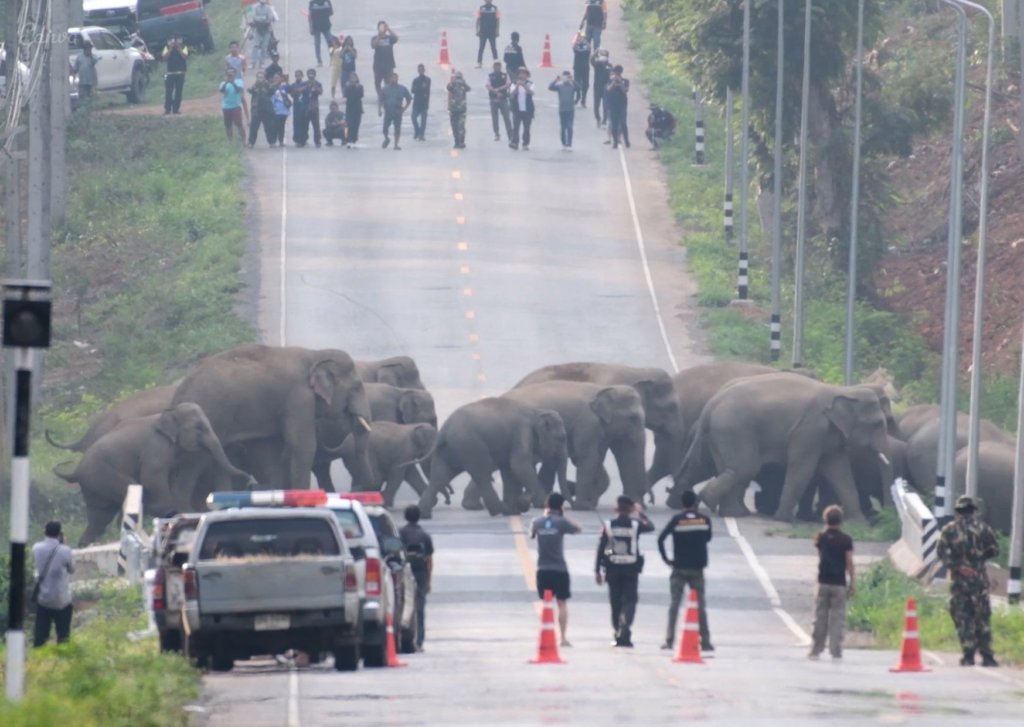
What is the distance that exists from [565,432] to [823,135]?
73.0 feet

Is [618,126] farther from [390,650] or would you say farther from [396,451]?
[390,650]

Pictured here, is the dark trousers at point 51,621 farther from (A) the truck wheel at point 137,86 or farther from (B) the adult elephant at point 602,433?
(A) the truck wheel at point 137,86

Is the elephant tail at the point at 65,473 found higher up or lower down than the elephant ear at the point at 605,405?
lower down

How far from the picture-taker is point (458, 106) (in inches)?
2480

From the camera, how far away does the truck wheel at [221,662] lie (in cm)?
2170

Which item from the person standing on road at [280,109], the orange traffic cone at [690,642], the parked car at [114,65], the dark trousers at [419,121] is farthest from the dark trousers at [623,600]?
the parked car at [114,65]

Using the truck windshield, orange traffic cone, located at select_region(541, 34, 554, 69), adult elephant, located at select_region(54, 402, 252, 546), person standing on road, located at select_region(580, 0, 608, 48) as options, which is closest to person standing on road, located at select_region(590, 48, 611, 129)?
person standing on road, located at select_region(580, 0, 608, 48)

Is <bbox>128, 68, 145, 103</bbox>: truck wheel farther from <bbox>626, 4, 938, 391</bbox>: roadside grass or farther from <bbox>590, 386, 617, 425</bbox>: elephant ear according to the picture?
Result: <bbox>590, 386, 617, 425</bbox>: elephant ear

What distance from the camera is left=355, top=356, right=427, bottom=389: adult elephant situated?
133 feet

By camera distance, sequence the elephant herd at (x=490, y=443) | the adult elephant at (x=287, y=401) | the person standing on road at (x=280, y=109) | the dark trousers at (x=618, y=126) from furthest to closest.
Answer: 1. the dark trousers at (x=618, y=126)
2. the person standing on road at (x=280, y=109)
3. the adult elephant at (x=287, y=401)
4. the elephant herd at (x=490, y=443)

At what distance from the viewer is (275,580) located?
21172mm

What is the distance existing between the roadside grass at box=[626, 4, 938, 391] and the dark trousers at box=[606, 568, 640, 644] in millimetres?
24001

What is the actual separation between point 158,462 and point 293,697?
16343 mm

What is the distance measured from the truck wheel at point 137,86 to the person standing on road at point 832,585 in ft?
160
